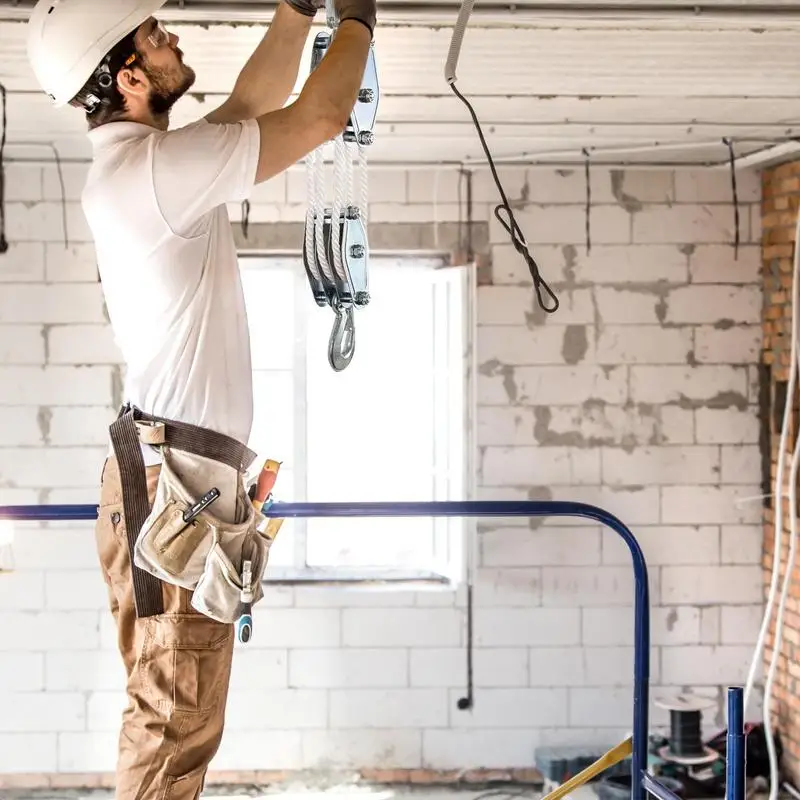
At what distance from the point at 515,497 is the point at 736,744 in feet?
8.12

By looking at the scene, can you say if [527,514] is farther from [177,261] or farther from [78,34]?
[78,34]

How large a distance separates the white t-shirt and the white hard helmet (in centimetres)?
11

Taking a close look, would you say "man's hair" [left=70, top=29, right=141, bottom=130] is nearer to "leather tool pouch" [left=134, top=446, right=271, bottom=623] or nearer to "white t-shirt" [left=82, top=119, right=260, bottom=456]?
"white t-shirt" [left=82, top=119, right=260, bottom=456]

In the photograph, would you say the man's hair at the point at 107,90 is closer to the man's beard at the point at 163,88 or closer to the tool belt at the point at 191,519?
the man's beard at the point at 163,88

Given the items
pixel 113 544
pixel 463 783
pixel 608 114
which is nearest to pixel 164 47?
pixel 113 544

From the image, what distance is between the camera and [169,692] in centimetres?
194

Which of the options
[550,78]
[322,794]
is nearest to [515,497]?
[322,794]

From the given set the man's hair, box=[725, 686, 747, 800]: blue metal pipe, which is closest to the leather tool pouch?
the man's hair

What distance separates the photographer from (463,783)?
4797 millimetres

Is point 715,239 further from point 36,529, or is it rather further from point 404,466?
point 36,529

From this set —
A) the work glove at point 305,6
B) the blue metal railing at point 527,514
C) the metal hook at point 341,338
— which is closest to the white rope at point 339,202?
the metal hook at point 341,338

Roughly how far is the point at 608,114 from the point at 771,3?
4.05 ft

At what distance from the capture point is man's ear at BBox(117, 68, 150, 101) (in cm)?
196

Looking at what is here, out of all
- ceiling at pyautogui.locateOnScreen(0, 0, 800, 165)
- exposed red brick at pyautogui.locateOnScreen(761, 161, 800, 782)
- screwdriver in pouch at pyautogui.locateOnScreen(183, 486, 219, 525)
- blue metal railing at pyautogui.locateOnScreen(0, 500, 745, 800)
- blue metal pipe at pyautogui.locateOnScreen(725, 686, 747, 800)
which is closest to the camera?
screwdriver in pouch at pyautogui.locateOnScreen(183, 486, 219, 525)
